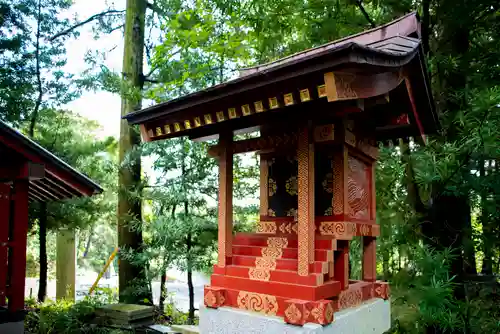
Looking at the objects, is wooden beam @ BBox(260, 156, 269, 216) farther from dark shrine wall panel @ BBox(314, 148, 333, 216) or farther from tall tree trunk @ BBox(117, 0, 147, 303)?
tall tree trunk @ BBox(117, 0, 147, 303)

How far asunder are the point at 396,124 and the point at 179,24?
466 cm

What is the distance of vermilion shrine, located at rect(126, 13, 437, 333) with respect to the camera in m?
2.69

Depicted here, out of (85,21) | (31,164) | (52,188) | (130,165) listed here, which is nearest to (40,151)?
(31,164)

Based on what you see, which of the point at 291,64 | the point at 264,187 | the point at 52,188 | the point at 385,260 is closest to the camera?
the point at 291,64

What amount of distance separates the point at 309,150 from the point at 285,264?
3.14ft

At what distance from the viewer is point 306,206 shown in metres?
3.06

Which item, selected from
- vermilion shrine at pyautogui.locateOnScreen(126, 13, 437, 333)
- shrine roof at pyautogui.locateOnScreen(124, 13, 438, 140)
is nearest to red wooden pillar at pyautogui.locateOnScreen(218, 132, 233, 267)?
vermilion shrine at pyautogui.locateOnScreen(126, 13, 437, 333)

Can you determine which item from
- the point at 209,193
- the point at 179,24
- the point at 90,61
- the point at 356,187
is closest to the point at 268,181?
the point at 356,187

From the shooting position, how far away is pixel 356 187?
3750 mm

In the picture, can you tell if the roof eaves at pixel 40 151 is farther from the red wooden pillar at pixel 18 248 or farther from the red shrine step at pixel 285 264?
the red shrine step at pixel 285 264

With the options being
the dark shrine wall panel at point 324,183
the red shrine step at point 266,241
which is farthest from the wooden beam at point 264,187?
the dark shrine wall panel at point 324,183

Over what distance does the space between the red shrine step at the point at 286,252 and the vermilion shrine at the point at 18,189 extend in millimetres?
2449

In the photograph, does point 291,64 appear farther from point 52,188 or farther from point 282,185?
point 52,188

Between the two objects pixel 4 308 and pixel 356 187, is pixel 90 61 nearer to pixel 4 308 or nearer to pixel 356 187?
pixel 4 308
